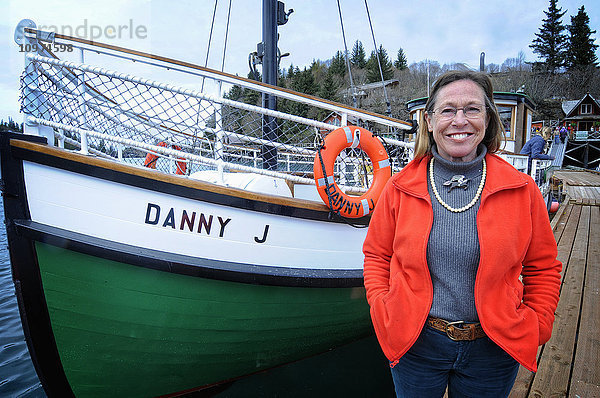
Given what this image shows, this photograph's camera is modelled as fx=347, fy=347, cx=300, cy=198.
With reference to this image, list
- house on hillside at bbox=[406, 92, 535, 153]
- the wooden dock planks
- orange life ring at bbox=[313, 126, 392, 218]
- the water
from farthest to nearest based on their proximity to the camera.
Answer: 1. house on hillside at bbox=[406, 92, 535, 153]
2. the water
3. orange life ring at bbox=[313, 126, 392, 218]
4. the wooden dock planks

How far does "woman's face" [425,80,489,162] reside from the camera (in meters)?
1.20

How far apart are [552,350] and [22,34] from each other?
160 inches

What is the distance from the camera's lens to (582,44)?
43.7 m

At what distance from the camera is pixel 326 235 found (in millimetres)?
2639

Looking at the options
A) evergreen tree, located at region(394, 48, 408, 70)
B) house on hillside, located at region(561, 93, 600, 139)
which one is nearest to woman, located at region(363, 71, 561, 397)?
house on hillside, located at region(561, 93, 600, 139)

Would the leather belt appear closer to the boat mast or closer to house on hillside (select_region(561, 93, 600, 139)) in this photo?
the boat mast

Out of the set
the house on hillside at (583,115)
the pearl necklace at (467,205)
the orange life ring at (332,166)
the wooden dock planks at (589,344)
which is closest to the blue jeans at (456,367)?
the pearl necklace at (467,205)

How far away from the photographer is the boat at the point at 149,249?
2.12m

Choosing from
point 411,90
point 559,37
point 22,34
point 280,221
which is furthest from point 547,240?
point 559,37

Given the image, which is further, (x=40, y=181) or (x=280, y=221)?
(x=280, y=221)

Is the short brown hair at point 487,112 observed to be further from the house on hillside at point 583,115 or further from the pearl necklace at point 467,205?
the house on hillside at point 583,115

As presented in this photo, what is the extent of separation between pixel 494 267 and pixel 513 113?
8397 millimetres

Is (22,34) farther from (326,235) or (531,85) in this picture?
(531,85)

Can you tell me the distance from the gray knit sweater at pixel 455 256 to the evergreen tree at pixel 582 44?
56940mm
